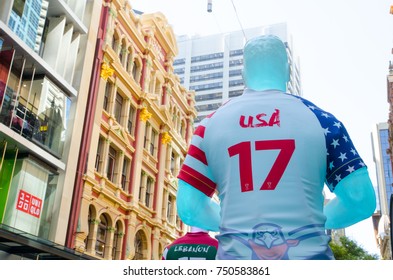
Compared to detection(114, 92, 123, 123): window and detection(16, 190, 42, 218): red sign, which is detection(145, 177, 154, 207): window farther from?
detection(16, 190, 42, 218): red sign

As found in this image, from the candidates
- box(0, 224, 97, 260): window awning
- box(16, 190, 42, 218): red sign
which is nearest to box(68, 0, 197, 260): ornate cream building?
box(16, 190, 42, 218): red sign

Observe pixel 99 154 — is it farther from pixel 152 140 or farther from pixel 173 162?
pixel 173 162

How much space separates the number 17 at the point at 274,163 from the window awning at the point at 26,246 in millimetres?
9669

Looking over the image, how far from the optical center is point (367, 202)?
91.4 inches

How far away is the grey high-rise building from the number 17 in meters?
70.1

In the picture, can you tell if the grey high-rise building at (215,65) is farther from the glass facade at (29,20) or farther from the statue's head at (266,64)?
the statue's head at (266,64)

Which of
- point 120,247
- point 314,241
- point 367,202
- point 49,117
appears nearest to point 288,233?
point 314,241

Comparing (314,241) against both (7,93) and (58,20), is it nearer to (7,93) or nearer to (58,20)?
(7,93)

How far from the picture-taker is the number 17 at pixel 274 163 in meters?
2.28

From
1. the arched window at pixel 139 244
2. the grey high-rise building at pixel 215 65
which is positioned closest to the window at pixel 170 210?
the arched window at pixel 139 244

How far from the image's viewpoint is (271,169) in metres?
2.29

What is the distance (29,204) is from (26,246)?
177 cm

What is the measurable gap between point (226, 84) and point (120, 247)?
194 feet

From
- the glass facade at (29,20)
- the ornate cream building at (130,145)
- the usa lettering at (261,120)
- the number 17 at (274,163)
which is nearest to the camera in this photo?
the number 17 at (274,163)
